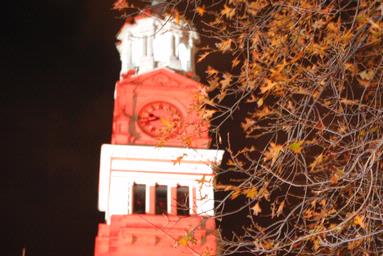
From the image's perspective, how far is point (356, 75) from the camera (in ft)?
24.0

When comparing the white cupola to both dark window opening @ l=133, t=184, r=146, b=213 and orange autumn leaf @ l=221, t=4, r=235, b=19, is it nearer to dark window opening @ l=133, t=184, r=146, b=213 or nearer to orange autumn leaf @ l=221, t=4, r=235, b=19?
dark window opening @ l=133, t=184, r=146, b=213

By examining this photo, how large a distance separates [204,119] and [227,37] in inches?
43.3

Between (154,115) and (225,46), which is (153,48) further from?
(225,46)

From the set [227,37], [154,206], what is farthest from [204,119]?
[154,206]

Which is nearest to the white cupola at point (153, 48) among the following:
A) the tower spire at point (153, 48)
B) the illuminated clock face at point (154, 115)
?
the tower spire at point (153, 48)

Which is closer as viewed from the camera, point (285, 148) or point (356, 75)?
point (285, 148)

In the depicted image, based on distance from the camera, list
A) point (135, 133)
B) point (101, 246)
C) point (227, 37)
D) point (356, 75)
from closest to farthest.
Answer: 1. point (356, 75)
2. point (227, 37)
3. point (101, 246)
4. point (135, 133)

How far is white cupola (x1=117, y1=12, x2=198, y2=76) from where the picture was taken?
27.0 m

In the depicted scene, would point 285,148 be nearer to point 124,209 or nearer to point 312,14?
point 312,14

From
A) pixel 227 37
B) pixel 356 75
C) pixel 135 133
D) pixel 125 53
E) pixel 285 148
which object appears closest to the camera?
pixel 285 148

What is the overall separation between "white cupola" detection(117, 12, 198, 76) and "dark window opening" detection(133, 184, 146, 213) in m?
5.39

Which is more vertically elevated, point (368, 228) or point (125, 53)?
point (125, 53)

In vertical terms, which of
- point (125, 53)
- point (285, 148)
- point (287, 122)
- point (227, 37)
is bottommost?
point (285, 148)

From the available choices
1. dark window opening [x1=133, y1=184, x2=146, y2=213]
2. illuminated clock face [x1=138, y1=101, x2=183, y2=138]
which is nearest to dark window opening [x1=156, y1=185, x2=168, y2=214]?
dark window opening [x1=133, y1=184, x2=146, y2=213]
